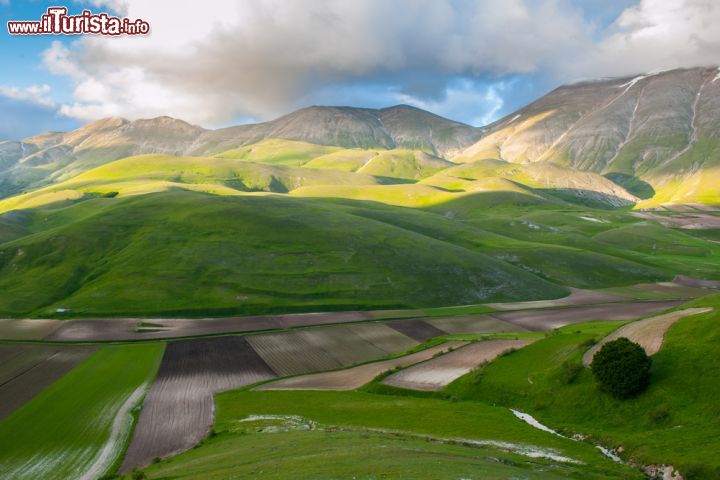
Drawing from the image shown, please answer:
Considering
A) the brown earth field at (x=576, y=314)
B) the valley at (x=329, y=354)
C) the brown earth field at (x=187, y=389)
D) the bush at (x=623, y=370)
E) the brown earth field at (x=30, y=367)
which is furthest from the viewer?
the brown earth field at (x=576, y=314)

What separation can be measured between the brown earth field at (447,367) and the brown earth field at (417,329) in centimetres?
1847

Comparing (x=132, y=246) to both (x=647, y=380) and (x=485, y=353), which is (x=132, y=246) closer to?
(x=485, y=353)

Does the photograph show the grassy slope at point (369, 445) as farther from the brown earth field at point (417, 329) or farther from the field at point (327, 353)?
the brown earth field at point (417, 329)

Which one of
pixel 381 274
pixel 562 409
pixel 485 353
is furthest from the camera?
pixel 381 274

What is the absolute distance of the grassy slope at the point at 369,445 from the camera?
88.2ft

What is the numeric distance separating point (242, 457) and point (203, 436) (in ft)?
44.2

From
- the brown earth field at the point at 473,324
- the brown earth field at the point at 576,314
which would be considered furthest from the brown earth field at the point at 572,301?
the brown earth field at the point at 473,324

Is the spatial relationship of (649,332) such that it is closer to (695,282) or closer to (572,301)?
(572,301)

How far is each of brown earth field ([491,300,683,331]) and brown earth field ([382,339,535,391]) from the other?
2843 cm

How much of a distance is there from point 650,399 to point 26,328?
4012 inches

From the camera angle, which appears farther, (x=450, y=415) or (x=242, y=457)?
(x=450, y=415)

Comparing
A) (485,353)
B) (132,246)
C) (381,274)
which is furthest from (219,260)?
(485,353)

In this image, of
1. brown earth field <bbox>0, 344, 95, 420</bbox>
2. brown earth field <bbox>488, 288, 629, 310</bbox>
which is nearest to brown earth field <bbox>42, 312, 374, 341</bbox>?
brown earth field <bbox>0, 344, 95, 420</bbox>

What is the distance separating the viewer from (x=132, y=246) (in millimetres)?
140375
